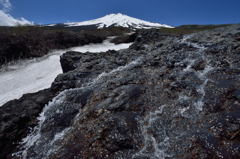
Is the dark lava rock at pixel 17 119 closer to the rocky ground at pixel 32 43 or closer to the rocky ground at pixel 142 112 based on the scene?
the rocky ground at pixel 142 112

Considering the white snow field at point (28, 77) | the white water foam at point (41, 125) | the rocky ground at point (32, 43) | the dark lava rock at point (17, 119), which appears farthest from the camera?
the rocky ground at point (32, 43)

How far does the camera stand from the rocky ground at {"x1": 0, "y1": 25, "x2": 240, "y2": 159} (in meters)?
7.83

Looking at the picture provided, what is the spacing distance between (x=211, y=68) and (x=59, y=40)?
1076 inches

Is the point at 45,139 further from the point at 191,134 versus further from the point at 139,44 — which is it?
the point at 139,44

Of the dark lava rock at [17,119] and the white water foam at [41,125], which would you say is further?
the dark lava rock at [17,119]

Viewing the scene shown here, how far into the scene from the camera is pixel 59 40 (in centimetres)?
3275

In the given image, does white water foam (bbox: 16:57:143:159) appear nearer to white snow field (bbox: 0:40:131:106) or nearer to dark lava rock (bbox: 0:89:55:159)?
dark lava rock (bbox: 0:89:55:159)

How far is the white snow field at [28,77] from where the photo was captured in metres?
16.3

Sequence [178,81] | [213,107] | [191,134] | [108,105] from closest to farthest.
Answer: [191,134] < [213,107] < [108,105] < [178,81]

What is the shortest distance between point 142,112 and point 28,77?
15.3 meters

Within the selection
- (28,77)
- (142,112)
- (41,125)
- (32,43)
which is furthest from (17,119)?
(32,43)

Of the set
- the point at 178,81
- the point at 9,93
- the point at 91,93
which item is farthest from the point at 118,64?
the point at 9,93

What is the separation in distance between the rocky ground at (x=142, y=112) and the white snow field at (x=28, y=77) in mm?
3778

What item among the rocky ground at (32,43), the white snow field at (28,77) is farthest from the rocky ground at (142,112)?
the rocky ground at (32,43)
